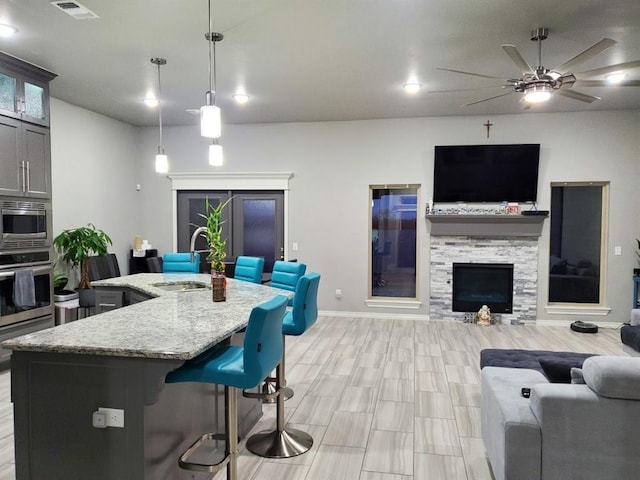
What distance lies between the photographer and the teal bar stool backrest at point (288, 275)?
420 centimetres

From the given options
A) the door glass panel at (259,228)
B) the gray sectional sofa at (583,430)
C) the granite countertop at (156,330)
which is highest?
the door glass panel at (259,228)

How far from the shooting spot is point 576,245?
22.4 ft

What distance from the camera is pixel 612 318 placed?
6.58 metres

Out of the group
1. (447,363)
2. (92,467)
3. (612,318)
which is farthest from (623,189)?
(92,467)

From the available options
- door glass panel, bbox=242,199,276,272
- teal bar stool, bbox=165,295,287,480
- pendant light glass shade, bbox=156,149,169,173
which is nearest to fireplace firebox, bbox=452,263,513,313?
door glass panel, bbox=242,199,276,272

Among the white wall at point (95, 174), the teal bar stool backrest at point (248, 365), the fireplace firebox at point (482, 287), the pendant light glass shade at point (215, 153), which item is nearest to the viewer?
the teal bar stool backrest at point (248, 365)

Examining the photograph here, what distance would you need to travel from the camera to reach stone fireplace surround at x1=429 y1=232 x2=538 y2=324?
671 cm

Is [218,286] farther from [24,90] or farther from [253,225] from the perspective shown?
[253,225]

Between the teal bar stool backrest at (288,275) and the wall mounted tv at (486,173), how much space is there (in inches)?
133

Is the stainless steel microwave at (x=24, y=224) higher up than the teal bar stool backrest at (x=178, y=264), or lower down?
higher up

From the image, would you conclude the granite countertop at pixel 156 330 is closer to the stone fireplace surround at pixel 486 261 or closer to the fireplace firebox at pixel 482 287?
the stone fireplace surround at pixel 486 261

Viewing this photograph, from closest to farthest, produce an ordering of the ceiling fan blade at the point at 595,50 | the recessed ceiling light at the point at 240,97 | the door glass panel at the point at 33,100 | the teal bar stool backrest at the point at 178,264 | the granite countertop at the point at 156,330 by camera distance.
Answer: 1. the granite countertop at the point at 156,330
2. the ceiling fan blade at the point at 595,50
3. the door glass panel at the point at 33,100
4. the teal bar stool backrest at the point at 178,264
5. the recessed ceiling light at the point at 240,97

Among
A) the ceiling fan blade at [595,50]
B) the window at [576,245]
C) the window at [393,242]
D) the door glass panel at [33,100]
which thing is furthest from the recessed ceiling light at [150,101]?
the window at [576,245]

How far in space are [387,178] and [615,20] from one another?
3795mm
